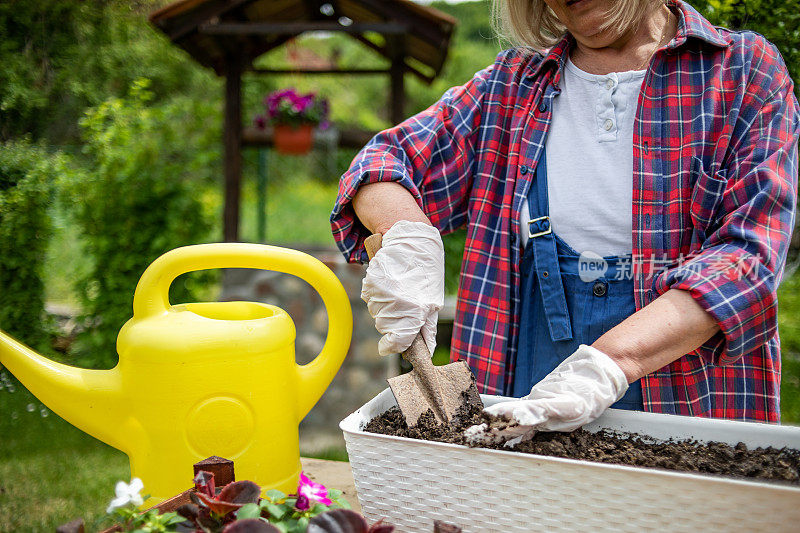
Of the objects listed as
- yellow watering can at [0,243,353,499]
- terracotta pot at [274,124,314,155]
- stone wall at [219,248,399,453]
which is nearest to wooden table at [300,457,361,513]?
yellow watering can at [0,243,353,499]

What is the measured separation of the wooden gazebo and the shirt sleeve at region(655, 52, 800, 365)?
7.52ft

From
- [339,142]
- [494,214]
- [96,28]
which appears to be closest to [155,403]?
[494,214]

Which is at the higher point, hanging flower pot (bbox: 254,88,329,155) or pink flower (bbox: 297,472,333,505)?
hanging flower pot (bbox: 254,88,329,155)

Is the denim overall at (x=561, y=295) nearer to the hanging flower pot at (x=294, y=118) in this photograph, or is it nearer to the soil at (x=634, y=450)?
the soil at (x=634, y=450)

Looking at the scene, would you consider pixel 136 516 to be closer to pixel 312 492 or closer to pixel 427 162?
pixel 312 492

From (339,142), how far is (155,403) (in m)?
3.07

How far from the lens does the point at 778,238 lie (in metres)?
1.02

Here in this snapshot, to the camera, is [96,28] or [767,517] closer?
[767,517]

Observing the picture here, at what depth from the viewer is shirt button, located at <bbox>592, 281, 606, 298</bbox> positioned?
1.25m

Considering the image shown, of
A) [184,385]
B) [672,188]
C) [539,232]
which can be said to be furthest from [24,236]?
[672,188]

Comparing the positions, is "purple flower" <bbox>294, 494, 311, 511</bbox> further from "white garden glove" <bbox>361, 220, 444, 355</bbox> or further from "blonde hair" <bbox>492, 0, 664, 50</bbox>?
"blonde hair" <bbox>492, 0, 664, 50</bbox>

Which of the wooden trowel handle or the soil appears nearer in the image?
the soil

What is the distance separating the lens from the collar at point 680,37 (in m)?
1.17

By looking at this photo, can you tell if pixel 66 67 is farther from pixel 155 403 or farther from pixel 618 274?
pixel 618 274
